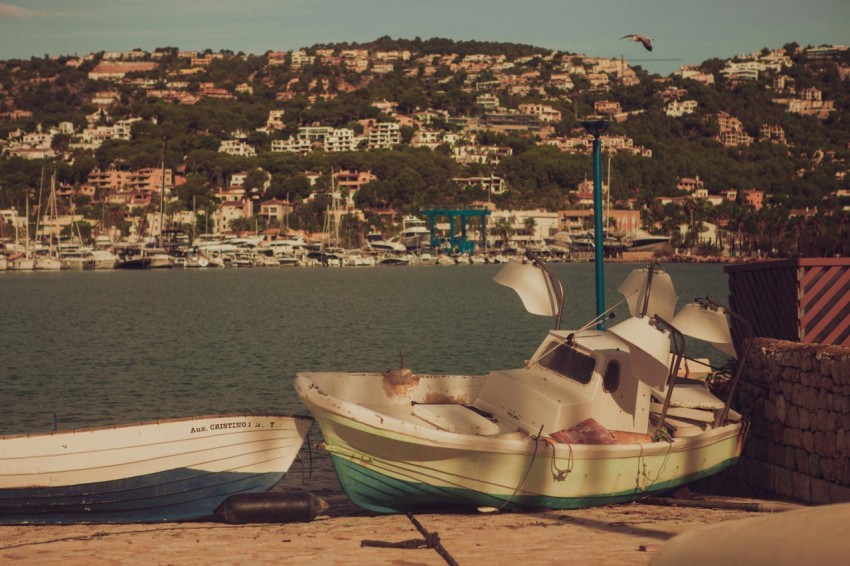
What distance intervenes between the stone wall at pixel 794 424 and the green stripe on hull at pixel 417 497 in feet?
6.07

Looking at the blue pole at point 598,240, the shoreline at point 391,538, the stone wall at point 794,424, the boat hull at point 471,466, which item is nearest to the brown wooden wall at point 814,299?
the stone wall at point 794,424

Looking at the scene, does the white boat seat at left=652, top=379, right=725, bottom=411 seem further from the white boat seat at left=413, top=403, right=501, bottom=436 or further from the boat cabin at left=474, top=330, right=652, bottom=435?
the white boat seat at left=413, top=403, right=501, bottom=436

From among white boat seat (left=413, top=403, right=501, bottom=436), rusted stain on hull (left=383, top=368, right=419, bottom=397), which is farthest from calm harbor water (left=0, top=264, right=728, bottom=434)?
white boat seat (left=413, top=403, right=501, bottom=436)

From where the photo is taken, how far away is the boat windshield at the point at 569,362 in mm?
13180

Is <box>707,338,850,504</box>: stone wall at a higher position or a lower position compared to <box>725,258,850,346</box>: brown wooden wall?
lower

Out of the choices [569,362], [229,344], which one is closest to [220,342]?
[229,344]

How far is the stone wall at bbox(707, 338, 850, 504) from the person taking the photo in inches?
473

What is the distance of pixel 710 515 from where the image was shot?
A: 39.3 ft

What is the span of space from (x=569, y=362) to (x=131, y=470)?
5.10 meters

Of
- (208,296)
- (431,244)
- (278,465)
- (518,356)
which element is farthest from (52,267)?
(278,465)

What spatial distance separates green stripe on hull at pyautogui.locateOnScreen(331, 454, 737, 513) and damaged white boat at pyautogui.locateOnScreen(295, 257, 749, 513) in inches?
0.6

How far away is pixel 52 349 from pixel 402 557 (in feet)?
116

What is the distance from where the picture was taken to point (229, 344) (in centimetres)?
4428

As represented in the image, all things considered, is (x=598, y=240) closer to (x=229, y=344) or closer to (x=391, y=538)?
(x=391, y=538)
